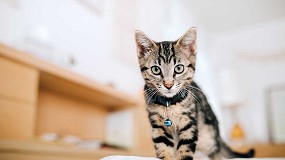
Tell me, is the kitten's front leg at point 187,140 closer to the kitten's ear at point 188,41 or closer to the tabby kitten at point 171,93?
the tabby kitten at point 171,93

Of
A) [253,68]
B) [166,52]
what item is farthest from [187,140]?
[253,68]

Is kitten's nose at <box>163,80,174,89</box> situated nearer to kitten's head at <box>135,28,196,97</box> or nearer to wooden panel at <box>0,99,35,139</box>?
kitten's head at <box>135,28,196,97</box>

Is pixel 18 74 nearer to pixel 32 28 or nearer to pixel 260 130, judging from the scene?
pixel 32 28

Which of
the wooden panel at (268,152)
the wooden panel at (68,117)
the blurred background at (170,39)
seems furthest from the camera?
the wooden panel at (68,117)

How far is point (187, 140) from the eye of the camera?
0.50 metres

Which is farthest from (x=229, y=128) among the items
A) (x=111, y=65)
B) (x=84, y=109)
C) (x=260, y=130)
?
(x=84, y=109)

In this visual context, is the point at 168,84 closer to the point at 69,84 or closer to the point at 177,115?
the point at 177,115

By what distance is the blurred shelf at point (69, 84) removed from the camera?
3.48 ft

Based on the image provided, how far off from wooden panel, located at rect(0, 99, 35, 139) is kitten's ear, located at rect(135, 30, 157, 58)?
61 centimetres

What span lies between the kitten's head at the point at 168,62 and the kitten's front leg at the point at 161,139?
60 millimetres

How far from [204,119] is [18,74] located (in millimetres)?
706

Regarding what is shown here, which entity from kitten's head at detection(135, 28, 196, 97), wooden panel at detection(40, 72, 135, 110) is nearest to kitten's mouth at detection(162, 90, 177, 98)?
kitten's head at detection(135, 28, 196, 97)

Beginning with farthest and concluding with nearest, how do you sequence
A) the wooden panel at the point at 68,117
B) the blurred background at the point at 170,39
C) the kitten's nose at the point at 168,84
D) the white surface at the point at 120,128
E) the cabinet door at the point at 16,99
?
the white surface at the point at 120,128, the wooden panel at the point at 68,117, the blurred background at the point at 170,39, the cabinet door at the point at 16,99, the kitten's nose at the point at 168,84

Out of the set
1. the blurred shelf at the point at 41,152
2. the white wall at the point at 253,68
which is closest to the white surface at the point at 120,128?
the blurred shelf at the point at 41,152
